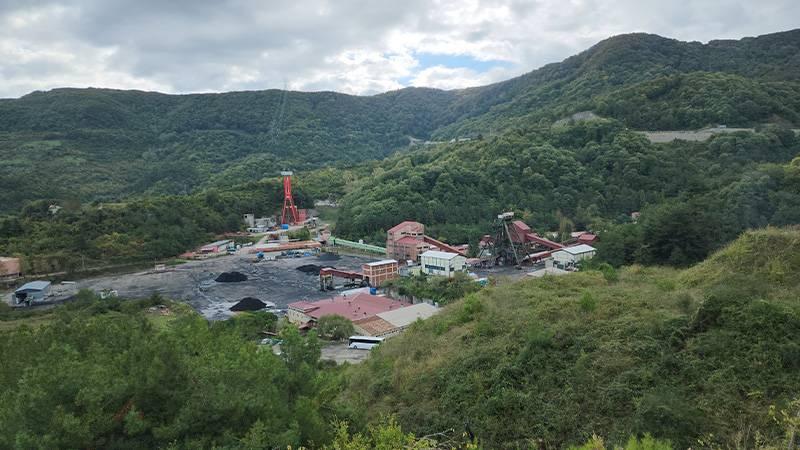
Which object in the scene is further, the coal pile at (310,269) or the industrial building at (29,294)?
the coal pile at (310,269)

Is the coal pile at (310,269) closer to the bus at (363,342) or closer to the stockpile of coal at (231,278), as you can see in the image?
the stockpile of coal at (231,278)

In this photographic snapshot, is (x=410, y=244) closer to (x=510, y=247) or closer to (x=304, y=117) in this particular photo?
(x=510, y=247)

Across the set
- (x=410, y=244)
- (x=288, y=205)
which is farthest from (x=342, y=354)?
(x=288, y=205)

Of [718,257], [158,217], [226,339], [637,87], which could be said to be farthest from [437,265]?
[637,87]

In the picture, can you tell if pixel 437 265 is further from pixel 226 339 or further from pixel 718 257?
pixel 226 339

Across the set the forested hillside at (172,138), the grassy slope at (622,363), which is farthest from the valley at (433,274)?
the forested hillside at (172,138)

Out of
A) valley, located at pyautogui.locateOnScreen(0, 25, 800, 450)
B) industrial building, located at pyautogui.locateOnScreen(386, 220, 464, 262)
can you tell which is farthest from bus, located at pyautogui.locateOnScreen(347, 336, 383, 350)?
industrial building, located at pyautogui.locateOnScreen(386, 220, 464, 262)

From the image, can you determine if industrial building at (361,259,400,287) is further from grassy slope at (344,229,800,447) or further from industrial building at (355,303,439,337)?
grassy slope at (344,229,800,447)
